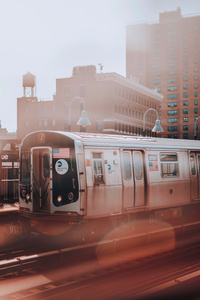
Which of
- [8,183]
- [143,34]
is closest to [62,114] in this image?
[8,183]

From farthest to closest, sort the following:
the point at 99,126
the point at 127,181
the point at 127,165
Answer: the point at 99,126, the point at 127,165, the point at 127,181

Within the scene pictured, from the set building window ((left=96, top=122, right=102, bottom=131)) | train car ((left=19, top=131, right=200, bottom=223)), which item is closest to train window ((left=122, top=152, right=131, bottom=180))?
train car ((left=19, top=131, right=200, bottom=223))

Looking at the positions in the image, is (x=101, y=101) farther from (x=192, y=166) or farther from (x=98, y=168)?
(x=98, y=168)

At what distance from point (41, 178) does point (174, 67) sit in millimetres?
141276

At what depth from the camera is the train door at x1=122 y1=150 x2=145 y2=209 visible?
14.2 meters

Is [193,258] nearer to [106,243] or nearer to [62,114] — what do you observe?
[106,243]

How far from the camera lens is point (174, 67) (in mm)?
149375

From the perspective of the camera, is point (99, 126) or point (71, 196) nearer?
point (71, 196)

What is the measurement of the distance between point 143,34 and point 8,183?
145674mm

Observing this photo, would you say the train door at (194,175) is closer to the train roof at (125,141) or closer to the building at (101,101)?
the train roof at (125,141)

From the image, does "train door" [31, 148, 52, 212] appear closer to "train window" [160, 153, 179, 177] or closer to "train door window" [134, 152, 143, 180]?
"train door window" [134, 152, 143, 180]

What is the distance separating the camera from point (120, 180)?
45.9 ft

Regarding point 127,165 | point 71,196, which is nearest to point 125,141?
point 127,165

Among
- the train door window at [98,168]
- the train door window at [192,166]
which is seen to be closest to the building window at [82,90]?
the train door window at [192,166]
